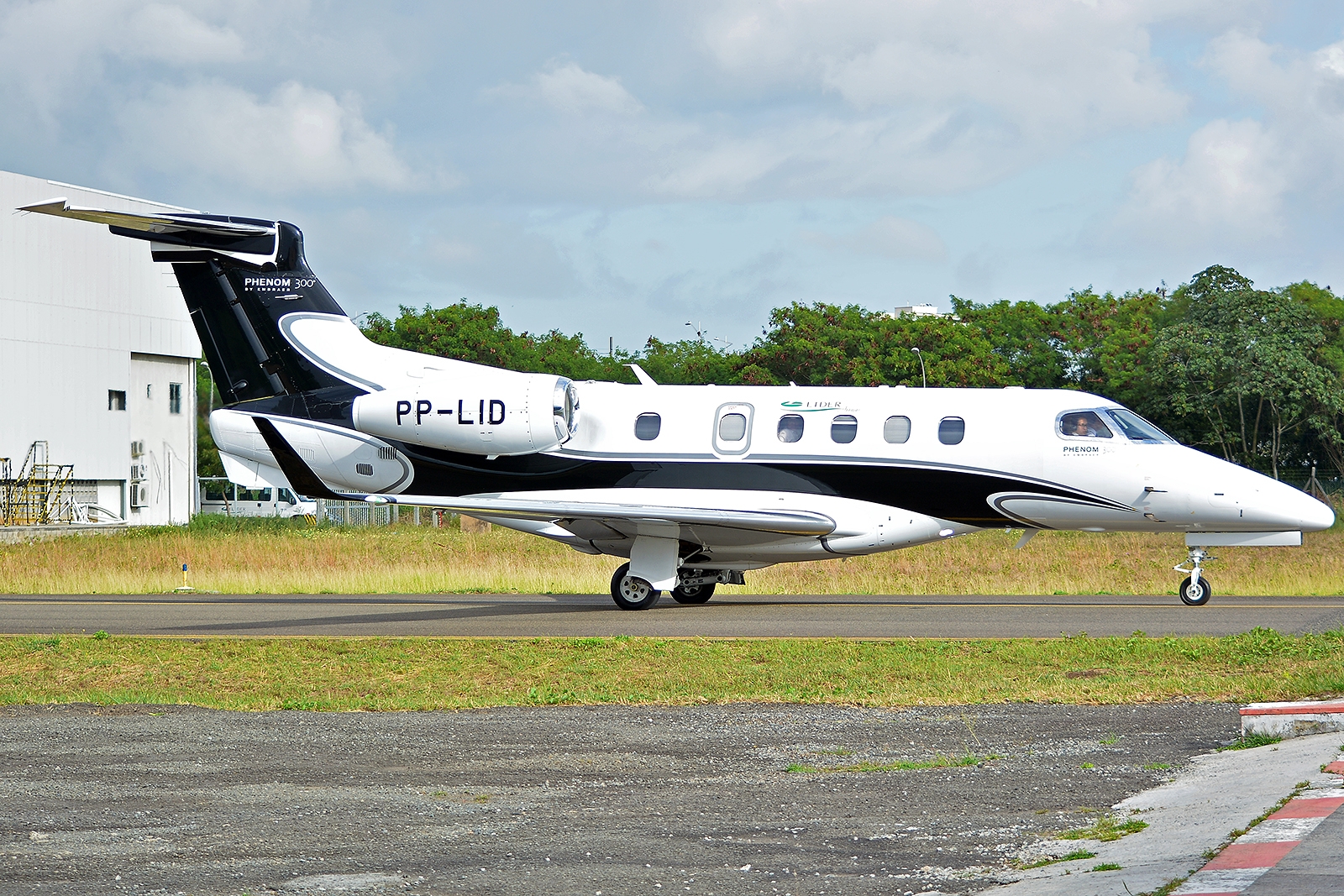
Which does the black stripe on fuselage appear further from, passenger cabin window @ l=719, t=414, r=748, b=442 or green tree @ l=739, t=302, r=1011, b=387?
green tree @ l=739, t=302, r=1011, b=387

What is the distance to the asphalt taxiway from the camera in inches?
649

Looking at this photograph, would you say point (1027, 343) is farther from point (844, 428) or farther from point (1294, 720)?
point (1294, 720)

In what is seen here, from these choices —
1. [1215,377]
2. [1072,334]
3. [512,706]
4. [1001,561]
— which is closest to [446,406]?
[512,706]

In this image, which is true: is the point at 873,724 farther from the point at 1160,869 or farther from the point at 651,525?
the point at 651,525

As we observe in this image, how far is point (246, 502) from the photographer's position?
69.0 meters

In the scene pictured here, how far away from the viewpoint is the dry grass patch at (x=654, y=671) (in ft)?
37.9

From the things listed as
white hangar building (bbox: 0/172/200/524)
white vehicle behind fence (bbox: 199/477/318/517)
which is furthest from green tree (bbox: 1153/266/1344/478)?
white hangar building (bbox: 0/172/200/524)

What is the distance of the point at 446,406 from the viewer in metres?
20.4

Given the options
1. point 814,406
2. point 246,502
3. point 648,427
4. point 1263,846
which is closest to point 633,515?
point 648,427

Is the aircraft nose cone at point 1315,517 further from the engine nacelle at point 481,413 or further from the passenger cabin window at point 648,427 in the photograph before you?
the engine nacelle at point 481,413

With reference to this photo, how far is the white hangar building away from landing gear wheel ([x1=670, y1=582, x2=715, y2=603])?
3240 centimetres

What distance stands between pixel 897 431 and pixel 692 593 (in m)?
4.31

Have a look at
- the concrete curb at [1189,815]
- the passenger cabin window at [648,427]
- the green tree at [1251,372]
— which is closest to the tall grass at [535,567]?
the passenger cabin window at [648,427]

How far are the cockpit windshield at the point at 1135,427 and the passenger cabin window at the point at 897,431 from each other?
290cm
